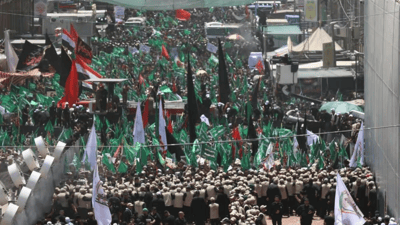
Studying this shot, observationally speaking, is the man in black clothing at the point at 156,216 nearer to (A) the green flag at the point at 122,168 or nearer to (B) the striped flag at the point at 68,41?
(A) the green flag at the point at 122,168

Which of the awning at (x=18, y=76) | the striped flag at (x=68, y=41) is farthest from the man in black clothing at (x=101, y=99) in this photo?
the awning at (x=18, y=76)

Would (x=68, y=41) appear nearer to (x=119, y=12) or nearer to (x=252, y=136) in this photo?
(x=252, y=136)

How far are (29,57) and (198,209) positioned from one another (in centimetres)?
2369

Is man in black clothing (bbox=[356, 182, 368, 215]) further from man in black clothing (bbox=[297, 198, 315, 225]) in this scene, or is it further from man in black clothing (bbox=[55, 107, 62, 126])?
man in black clothing (bbox=[55, 107, 62, 126])

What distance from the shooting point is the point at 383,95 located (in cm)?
3488

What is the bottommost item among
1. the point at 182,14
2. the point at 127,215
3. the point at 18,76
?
the point at 182,14

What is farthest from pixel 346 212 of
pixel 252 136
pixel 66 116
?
pixel 66 116

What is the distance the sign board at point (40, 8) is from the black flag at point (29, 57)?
20.5 m

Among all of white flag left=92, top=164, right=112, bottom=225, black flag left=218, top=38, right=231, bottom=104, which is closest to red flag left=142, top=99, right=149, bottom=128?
black flag left=218, top=38, right=231, bottom=104

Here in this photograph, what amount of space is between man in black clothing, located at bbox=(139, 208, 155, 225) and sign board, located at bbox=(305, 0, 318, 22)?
37597mm

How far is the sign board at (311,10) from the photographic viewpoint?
223 feet

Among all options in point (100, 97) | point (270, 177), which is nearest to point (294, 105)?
point (100, 97)

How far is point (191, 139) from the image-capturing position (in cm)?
3994

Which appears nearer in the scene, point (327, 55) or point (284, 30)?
point (327, 55)
